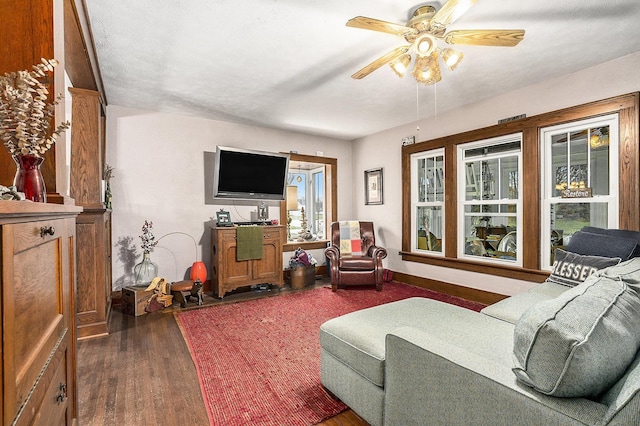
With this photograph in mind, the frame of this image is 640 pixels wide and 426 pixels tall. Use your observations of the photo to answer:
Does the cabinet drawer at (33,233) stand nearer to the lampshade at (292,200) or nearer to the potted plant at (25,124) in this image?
the potted plant at (25,124)

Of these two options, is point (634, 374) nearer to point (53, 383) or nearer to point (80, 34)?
point (53, 383)

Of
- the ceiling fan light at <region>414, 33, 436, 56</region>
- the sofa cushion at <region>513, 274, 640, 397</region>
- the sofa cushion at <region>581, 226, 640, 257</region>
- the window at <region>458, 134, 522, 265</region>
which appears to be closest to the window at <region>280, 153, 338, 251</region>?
the window at <region>458, 134, 522, 265</region>

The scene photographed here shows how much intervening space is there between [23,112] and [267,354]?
7.30 feet

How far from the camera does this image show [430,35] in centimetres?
211

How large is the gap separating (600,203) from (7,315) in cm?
430

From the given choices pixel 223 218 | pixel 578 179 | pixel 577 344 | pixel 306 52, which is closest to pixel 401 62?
pixel 306 52

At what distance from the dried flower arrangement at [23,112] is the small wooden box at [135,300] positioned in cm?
294

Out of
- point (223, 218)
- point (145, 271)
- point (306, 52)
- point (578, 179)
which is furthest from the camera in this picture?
point (223, 218)

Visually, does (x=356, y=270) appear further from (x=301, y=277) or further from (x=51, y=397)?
(x=51, y=397)

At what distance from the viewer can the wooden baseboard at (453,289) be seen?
3.89 m

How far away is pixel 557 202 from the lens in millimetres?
3420

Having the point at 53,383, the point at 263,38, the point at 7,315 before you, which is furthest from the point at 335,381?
the point at 263,38

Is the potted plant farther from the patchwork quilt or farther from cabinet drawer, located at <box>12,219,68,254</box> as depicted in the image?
the patchwork quilt

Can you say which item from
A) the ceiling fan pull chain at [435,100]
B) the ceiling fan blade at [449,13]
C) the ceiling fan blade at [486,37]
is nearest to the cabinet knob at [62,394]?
the ceiling fan blade at [449,13]
